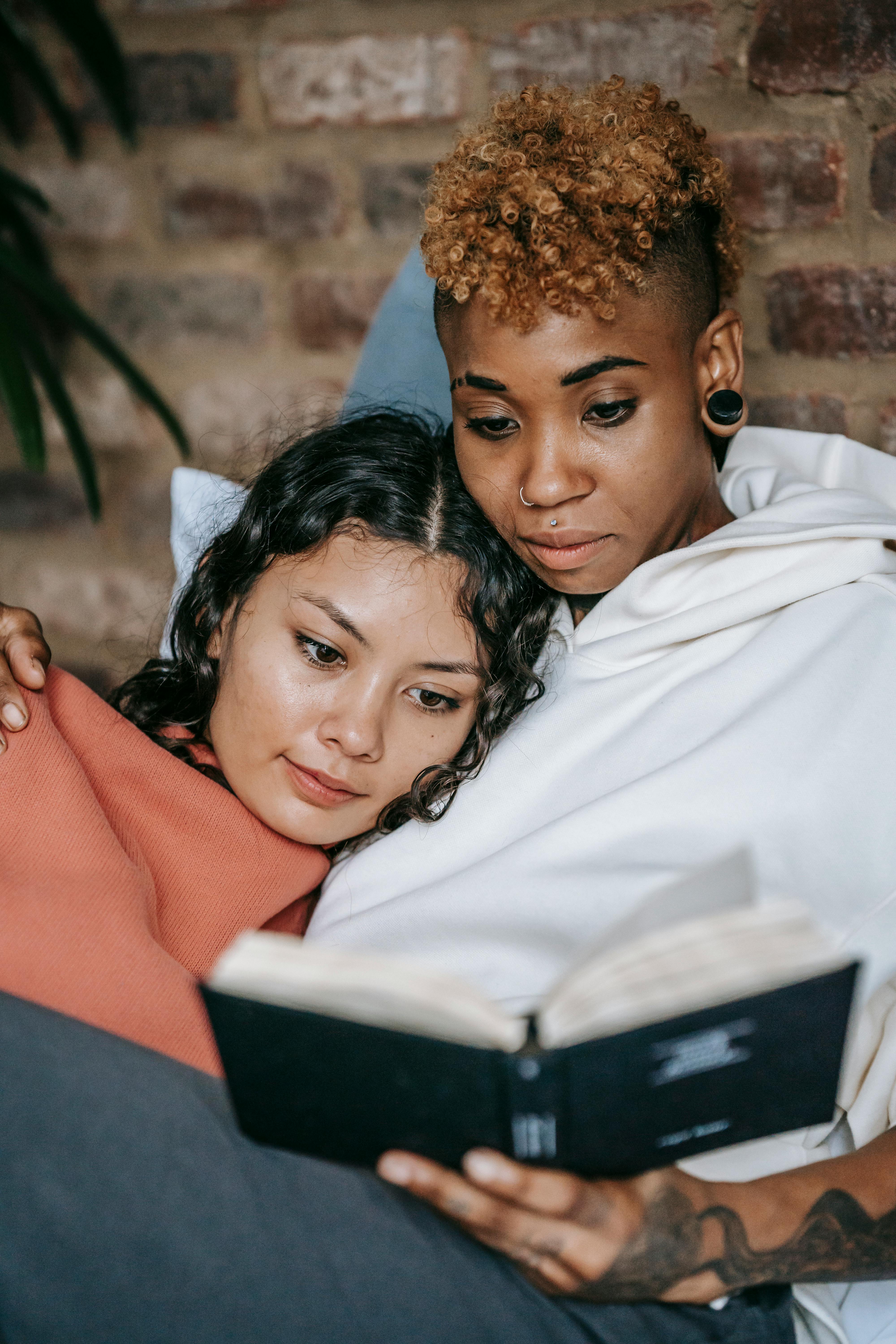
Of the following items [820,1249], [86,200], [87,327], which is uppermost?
[86,200]

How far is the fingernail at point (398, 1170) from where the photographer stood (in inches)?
25.5

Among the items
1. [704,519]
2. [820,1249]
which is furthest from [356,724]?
[820,1249]

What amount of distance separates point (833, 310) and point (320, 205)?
74cm

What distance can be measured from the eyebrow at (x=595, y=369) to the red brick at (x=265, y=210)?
77 cm

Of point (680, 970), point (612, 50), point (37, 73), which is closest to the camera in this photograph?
point (680, 970)

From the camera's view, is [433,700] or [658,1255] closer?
[658,1255]

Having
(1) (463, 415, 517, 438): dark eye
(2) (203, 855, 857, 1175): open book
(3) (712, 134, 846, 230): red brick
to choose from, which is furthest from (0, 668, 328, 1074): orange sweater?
(3) (712, 134, 846, 230): red brick

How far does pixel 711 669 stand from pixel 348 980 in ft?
1.77

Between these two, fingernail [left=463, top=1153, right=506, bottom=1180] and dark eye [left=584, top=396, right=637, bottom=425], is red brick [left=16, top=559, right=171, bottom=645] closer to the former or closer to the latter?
dark eye [left=584, top=396, right=637, bottom=425]

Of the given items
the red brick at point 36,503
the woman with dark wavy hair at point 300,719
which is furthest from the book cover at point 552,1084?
the red brick at point 36,503

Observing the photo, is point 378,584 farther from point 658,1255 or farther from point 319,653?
point 658,1255

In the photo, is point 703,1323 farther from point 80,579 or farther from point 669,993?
point 80,579

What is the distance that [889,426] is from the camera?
1.30 meters

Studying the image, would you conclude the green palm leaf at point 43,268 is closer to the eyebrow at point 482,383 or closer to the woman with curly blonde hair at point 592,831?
the woman with curly blonde hair at point 592,831
